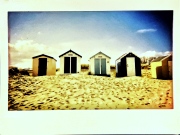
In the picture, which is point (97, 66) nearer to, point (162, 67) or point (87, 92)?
point (87, 92)

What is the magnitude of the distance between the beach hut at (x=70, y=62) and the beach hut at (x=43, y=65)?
59mm

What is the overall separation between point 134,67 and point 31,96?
784mm

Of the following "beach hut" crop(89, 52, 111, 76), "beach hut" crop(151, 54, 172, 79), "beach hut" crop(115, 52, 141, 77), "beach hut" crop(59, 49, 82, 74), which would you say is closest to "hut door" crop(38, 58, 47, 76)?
"beach hut" crop(59, 49, 82, 74)

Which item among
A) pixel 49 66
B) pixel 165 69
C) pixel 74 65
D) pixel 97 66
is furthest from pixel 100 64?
pixel 165 69

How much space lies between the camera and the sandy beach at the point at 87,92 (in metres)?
1.67

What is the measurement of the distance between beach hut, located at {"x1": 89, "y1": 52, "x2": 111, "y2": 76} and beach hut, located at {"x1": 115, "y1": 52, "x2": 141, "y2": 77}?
0.24ft

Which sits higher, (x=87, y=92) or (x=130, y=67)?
(x=130, y=67)

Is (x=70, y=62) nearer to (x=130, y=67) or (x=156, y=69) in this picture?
(x=130, y=67)

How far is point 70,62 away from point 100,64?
0.22 m

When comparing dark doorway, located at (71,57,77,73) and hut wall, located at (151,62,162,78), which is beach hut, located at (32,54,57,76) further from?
hut wall, located at (151,62,162,78)

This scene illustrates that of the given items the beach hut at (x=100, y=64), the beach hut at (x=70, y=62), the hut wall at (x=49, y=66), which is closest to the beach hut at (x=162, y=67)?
the beach hut at (x=100, y=64)

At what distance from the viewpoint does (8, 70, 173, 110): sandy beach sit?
1667mm

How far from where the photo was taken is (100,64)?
1.70m
